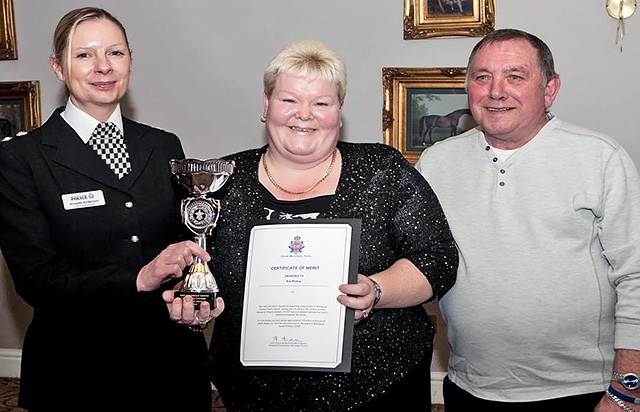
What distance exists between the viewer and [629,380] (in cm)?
238

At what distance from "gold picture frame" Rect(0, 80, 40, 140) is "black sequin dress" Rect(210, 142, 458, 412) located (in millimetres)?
2487

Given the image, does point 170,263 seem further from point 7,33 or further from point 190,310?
point 7,33

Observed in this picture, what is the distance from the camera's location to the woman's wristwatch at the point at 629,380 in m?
2.37

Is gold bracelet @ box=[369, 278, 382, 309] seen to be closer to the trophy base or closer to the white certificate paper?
the white certificate paper

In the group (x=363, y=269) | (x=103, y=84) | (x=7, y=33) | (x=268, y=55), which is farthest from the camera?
(x=7, y=33)

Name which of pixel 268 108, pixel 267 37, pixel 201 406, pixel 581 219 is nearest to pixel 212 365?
pixel 201 406

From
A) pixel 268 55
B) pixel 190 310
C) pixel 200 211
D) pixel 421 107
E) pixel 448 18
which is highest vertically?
pixel 448 18

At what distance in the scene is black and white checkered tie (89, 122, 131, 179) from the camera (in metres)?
2.43

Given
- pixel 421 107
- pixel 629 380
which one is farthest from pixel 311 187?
pixel 421 107

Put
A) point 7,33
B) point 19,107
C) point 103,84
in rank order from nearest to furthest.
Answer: point 103,84 < point 7,33 < point 19,107

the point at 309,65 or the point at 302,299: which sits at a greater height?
the point at 309,65

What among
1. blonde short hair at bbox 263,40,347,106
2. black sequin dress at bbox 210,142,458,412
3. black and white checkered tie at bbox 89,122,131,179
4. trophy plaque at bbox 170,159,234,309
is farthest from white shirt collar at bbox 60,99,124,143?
blonde short hair at bbox 263,40,347,106

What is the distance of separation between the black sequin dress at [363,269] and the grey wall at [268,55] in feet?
5.53

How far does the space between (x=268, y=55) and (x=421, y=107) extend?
0.84 metres
